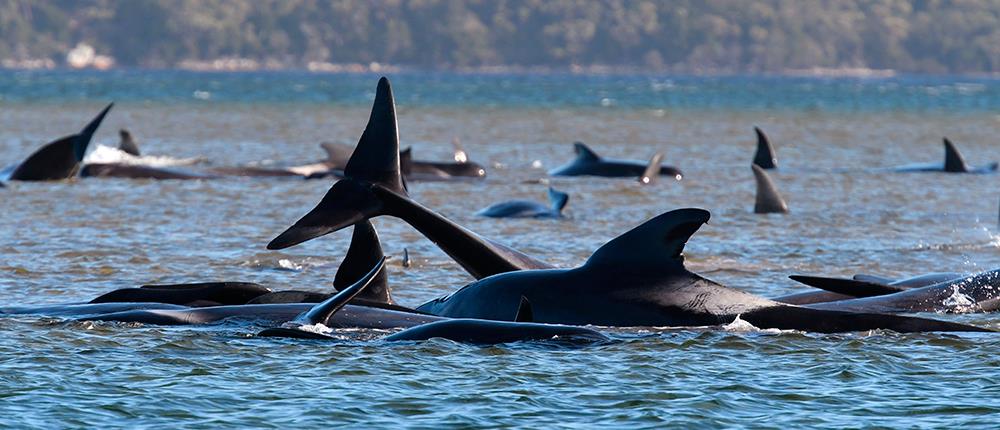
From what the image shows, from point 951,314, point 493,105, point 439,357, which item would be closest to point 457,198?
point 951,314

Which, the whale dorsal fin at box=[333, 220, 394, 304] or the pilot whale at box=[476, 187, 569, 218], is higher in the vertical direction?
the pilot whale at box=[476, 187, 569, 218]

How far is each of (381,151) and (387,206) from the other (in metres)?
0.52

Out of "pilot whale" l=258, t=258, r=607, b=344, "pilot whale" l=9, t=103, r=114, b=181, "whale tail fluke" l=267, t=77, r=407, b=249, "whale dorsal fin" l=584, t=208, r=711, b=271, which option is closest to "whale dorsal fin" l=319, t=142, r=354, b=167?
"pilot whale" l=9, t=103, r=114, b=181

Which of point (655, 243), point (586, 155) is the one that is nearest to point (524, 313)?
point (655, 243)

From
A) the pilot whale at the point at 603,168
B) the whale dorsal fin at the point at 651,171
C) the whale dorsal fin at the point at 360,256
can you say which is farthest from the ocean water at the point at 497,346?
the whale dorsal fin at the point at 360,256

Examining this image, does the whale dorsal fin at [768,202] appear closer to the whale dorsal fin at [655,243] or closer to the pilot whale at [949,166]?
the pilot whale at [949,166]

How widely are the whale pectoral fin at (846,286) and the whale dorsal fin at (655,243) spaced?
5.77ft

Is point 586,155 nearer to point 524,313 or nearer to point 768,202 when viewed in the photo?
point 768,202

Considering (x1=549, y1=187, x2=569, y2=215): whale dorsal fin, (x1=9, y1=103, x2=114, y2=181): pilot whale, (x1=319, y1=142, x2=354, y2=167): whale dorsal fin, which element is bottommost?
(x1=549, y1=187, x2=569, y2=215): whale dorsal fin

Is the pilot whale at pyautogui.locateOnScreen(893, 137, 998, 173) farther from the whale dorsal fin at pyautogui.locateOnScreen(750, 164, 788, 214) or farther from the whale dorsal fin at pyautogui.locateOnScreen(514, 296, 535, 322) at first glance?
the whale dorsal fin at pyautogui.locateOnScreen(514, 296, 535, 322)

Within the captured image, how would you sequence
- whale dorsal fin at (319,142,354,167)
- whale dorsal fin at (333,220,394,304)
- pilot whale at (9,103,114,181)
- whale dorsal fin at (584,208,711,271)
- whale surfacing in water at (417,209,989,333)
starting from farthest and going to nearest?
whale dorsal fin at (319,142,354,167) → pilot whale at (9,103,114,181) → whale dorsal fin at (333,220,394,304) → whale surfacing in water at (417,209,989,333) → whale dorsal fin at (584,208,711,271)

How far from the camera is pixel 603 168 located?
3328 centimetres

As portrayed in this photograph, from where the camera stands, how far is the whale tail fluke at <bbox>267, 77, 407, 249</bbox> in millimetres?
13797

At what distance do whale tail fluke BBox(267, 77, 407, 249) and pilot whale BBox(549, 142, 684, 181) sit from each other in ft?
61.3
